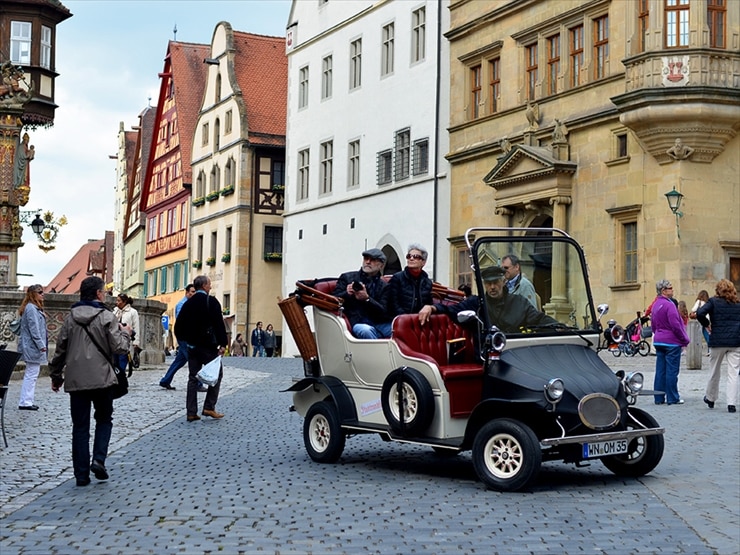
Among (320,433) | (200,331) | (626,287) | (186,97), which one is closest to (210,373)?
(200,331)

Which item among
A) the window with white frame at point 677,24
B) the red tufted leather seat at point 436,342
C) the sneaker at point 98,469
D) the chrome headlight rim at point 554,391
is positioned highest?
the window with white frame at point 677,24

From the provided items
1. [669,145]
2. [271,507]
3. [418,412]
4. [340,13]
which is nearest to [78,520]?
[271,507]

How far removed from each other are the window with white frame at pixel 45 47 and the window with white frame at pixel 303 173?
15.7 meters

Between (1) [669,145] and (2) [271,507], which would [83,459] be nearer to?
(2) [271,507]

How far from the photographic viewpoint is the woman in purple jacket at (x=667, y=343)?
19031mm

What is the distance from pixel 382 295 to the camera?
1232 cm

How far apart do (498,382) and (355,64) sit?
128 feet

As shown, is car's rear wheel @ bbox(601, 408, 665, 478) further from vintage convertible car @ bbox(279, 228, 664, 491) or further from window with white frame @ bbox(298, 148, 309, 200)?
window with white frame @ bbox(298, 148, 309, 200)

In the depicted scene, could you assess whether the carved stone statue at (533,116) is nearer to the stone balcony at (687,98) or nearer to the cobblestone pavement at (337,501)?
the stone balcony at (687,98)

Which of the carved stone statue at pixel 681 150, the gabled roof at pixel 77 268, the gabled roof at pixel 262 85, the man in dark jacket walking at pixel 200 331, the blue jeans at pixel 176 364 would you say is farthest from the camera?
the gabled roof at pixel 77 268

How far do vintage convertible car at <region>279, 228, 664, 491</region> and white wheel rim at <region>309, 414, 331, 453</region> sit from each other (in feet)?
0.04

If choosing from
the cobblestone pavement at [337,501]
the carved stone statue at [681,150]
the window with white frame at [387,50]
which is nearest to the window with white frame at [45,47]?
the window with white frame at [387,50]

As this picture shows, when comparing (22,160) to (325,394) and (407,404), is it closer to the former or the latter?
(325,394)

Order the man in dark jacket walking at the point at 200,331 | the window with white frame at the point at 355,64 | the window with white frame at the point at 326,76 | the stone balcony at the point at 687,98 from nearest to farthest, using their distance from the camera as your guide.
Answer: the man in dark jacket walking at the point at 200,331
the stone balcony at the point at 687,98
the window with white frame at the point at 355,64
the window with white frame at the point at 326,76
